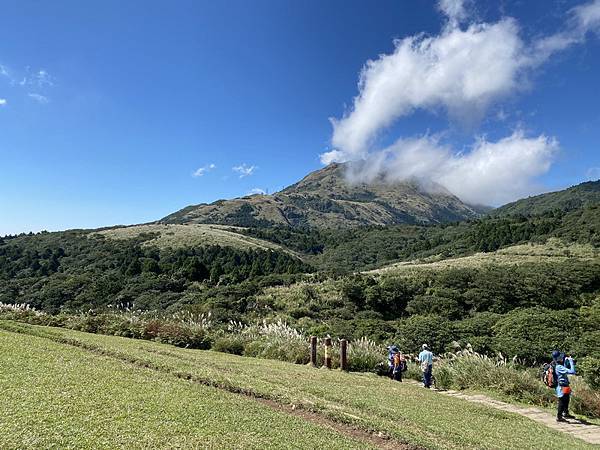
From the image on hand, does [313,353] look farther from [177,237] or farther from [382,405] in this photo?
[177,237]

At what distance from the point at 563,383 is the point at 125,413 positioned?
30.2 ft

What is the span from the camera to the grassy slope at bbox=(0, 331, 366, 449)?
5.05 metres

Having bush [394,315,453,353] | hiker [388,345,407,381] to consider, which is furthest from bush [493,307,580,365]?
hiker [388,345,407,381]

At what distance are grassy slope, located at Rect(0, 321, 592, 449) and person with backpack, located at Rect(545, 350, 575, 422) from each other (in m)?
1.20

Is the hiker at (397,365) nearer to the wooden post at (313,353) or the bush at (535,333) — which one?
the wooden post at (313,353)

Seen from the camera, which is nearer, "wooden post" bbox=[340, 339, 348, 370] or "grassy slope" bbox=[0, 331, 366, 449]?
"grassy slope" bbox=[0, 331, 366, 449]

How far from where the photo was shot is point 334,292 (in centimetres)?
4262

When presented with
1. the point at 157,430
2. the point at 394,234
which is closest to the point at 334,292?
the point at 157,430

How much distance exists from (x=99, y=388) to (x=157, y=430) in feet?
6.75

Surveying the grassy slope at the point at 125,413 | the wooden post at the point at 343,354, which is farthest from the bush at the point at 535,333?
the grassy slope at the point at 125,413

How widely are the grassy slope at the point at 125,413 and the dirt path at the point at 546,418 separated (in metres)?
6.05

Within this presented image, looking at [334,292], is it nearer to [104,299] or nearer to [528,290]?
[528,290]

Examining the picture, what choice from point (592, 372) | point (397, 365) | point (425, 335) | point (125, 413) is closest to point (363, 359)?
point (397, 365)

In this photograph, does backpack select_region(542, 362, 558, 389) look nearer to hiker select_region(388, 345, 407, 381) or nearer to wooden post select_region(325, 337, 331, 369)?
hiker select_region(388, 345, 407, 381)
